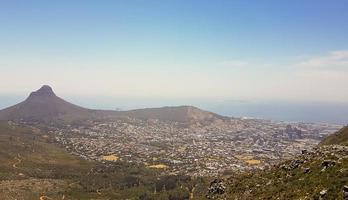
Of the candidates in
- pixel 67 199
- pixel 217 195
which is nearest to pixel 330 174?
pixel 217 195

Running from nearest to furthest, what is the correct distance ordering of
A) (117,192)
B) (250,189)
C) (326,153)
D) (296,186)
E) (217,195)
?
(296,186) < (326,153) < (250,189) < (217,195) < (117,192)

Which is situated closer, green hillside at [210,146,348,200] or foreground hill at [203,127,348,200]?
foreground hill at [203,127,348,200]

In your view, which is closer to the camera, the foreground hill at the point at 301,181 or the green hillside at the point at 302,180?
the foreground hill at the point at 301,181

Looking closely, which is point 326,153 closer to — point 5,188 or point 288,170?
point 288,170

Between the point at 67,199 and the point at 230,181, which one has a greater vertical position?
the point at 230,181

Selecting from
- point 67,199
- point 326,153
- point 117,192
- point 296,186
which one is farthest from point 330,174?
point 117,192

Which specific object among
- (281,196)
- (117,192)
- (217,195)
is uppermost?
(281,196)

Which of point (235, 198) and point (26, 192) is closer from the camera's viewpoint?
point (235, 198)

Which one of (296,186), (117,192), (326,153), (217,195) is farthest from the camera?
(117,192)

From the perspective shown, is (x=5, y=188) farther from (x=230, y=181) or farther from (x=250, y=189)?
(x=250, y=189)

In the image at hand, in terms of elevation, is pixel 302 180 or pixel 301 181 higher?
pixel 302 180
